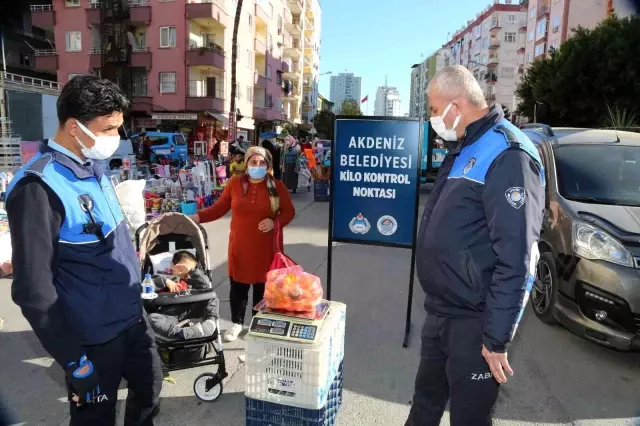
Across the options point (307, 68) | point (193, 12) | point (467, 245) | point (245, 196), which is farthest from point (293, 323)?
point (307, 68)

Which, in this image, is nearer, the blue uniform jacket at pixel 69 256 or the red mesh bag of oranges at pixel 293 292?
the blue uniform jacket at pixel 69 256

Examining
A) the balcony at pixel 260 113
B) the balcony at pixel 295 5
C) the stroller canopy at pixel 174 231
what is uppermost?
the balcony at pixel 295 5

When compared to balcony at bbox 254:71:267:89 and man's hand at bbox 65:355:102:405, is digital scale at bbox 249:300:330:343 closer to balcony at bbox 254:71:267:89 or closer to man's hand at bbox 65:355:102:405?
man's hand at bbox 65:355:102:405

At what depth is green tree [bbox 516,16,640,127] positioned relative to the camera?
2400cm

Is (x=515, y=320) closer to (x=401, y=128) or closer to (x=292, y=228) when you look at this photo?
(x=401, y=128)

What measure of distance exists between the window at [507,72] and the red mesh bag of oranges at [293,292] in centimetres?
8320

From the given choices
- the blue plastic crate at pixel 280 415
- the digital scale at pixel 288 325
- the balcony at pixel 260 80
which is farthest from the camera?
the balcony at pixel 260 80

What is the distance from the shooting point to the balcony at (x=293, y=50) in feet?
190

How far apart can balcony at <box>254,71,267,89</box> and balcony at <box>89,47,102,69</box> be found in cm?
1427

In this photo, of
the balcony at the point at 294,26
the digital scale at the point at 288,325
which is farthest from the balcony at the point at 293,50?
the digital scale at the point at 288,325

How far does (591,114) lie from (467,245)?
28.7 meters

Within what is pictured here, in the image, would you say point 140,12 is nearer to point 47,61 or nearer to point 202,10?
point 202,10

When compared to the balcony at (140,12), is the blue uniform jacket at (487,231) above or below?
below

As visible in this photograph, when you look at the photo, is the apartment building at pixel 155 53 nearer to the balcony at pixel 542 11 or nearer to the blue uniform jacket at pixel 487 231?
the blue uniform jacket at pixel 487 231
